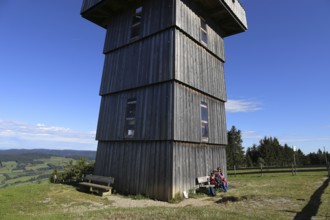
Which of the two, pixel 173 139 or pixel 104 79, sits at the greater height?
pixel 104 79

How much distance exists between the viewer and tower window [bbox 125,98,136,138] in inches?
572

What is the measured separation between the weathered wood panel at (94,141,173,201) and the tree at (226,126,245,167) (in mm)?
43285

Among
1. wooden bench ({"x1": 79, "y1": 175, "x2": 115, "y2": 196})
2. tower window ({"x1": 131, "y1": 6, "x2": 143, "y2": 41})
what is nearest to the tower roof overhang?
Result: tower window ({"x1": 131, "y1": 6, "x2": 143, "y2": 41})

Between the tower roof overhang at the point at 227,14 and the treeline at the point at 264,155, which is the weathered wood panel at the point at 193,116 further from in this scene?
the treeline at the point at 264,155

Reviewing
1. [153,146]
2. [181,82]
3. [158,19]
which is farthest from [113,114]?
[158,19]

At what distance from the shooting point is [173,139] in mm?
12180

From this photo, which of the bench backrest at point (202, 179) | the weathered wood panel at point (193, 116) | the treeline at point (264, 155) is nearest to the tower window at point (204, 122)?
the weathered wood panel at point (193, 116)

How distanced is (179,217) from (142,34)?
11596mm

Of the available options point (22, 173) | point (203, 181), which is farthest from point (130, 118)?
point (22, 173)

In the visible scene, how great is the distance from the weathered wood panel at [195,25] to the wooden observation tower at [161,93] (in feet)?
0.25

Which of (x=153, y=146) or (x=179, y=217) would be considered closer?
(x=179, y=217)

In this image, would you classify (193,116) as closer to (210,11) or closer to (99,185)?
(99,185)

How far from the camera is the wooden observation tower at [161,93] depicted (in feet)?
42.0

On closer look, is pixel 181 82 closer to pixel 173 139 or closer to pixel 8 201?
pixel 173 139
